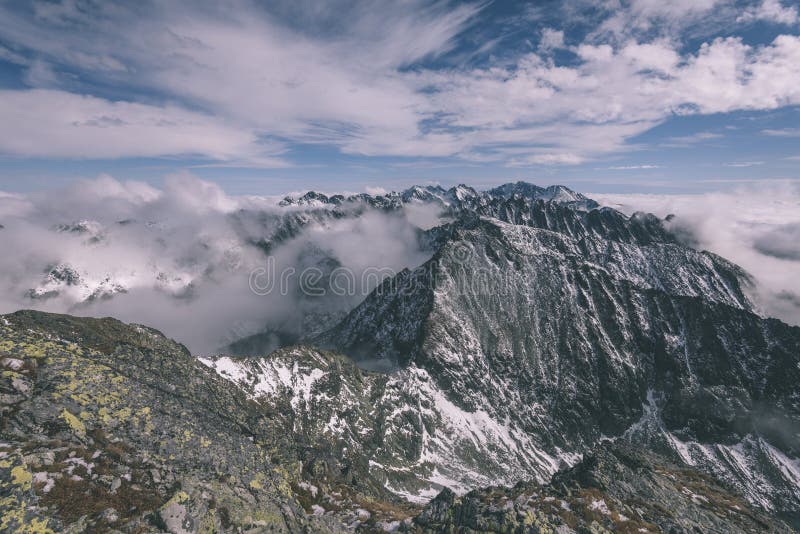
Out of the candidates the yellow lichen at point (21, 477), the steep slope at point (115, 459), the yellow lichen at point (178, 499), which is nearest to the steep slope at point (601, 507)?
the steep slope at point (115, 459)

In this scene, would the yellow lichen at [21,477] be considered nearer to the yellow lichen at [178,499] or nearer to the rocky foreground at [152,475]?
the rocky foreground at [152,475]

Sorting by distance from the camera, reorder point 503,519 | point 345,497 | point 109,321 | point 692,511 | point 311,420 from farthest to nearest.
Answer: point 311,420 < point 109,321 < point 692,511 < point 345,497 < point 503,519

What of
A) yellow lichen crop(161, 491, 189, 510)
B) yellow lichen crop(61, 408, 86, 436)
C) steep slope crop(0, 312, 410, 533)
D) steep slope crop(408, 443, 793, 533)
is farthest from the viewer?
steep slope crop(408, 443, 793, 533)

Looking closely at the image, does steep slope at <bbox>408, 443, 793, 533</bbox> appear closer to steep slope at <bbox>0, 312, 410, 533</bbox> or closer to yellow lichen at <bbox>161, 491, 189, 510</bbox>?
steep slope at <bbox>0, 312, 410, 533</bbox>

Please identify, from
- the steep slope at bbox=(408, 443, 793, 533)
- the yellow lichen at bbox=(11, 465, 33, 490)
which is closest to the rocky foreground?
the yellow lichen at bbox=(11, 465, 33, 490)

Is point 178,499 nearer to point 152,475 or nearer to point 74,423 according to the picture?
point 152,475

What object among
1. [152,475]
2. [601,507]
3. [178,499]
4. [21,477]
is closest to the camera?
[21,477]

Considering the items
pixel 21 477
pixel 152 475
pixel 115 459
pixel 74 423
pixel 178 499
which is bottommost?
pixel 178 499

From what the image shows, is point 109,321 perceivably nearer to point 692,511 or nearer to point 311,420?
point 311,420

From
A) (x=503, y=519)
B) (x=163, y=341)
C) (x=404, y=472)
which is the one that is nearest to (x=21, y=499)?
(x=503, y=519)

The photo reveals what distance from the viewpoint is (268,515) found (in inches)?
1462

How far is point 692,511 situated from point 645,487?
11.3 m

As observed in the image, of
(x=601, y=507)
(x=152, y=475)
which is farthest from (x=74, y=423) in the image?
(x=601, y=507)

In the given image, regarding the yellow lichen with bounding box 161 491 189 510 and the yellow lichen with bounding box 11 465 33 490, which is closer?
the yellow lichen with bounding box 11 465 33 490
